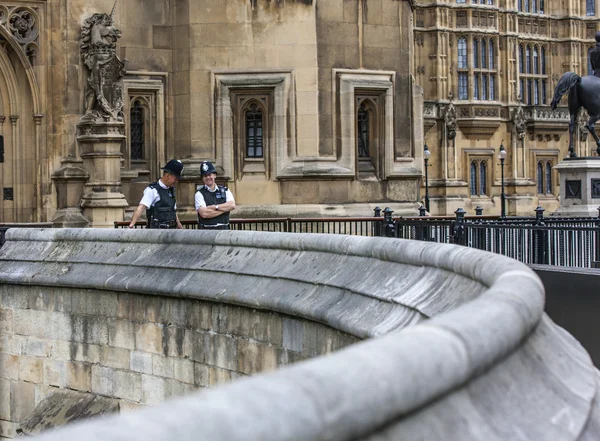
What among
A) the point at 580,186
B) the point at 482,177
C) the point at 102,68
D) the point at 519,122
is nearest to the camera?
the point at 102,68

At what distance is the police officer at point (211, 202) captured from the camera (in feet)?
41.9

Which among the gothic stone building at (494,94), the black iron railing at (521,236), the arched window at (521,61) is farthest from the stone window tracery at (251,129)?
the arched window at (521,61)

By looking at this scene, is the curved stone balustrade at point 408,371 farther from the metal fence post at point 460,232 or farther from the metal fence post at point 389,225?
the metal fence post at point 389,225

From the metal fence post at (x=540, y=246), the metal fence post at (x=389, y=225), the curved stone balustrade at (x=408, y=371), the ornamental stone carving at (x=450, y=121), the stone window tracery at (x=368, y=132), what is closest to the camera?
the curved stone balustrade at (x=408, y=371)

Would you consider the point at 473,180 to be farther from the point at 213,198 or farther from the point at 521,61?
the point at 213,198

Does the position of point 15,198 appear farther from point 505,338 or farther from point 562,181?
point 505,338

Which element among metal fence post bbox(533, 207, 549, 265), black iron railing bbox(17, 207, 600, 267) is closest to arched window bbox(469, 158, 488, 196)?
black iron railing bbox(17, 207, 600, 267)

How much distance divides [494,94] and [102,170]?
152 ft

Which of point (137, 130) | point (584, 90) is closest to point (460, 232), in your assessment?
point (137, 130)

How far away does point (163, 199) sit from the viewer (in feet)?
42.8

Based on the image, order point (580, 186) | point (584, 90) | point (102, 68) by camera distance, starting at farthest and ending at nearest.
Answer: point (584, 90)
point (580, 186)
point (102, 68)

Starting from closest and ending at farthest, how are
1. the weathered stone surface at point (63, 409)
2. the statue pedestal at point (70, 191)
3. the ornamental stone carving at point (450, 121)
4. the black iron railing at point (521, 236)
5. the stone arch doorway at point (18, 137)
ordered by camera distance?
the weathered stone surface at point (63, 409), the black iron railing at point (521, 236), the statue pedestal at point (70, 191), the stone arch doorway at point (18, 137), the ornamental stone carving at point (450, 121)

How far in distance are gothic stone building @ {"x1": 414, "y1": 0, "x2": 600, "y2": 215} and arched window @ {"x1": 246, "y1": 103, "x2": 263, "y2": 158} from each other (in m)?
37.5

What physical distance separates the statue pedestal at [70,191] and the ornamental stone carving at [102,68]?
88 centimetres
